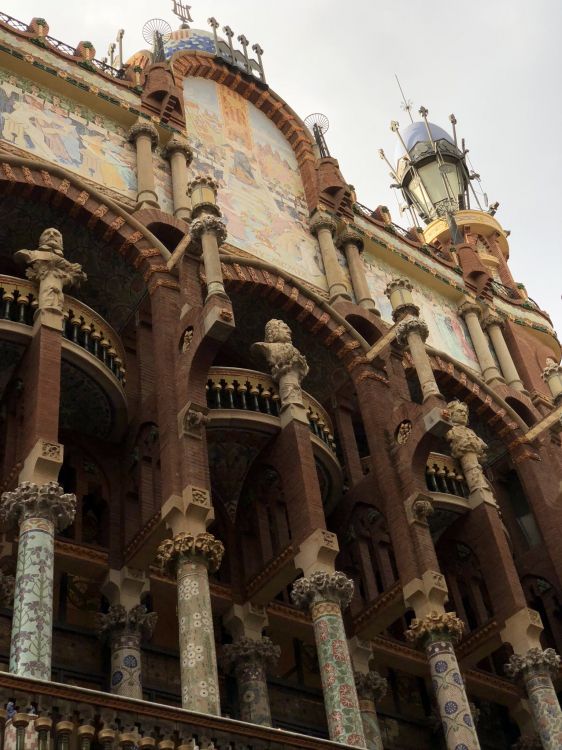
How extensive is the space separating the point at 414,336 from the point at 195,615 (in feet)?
22.5

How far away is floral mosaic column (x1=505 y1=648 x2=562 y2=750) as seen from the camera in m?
13.6

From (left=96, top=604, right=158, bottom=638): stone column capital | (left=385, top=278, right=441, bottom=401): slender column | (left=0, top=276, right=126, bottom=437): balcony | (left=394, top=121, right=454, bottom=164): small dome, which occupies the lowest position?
(left=96, top=604, right=158, bottom=638): stone column capital

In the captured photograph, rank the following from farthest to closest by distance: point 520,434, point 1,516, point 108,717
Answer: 1. point 520,434
2. point 1,516
3. point 108,717

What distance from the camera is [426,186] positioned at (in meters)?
36.7

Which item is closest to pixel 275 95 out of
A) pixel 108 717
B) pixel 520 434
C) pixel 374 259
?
pixel 374 259

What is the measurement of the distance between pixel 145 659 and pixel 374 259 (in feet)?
35.0

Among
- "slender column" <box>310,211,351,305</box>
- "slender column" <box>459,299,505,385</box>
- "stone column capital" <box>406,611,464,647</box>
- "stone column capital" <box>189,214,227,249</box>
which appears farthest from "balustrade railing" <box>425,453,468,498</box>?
"stone column capital" <box>189,214,227,249</box>

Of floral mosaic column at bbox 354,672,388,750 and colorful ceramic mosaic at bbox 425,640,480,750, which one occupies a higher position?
floral mosaic column at bbox 354,672,388,750

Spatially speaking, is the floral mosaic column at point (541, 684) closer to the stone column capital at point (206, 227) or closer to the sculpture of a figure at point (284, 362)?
the sculpture of a figure at point (284, 362)

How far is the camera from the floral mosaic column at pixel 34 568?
9633mm

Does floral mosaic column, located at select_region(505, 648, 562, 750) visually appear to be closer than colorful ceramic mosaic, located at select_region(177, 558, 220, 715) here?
No

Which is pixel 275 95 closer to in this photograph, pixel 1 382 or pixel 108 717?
pixel 1 382

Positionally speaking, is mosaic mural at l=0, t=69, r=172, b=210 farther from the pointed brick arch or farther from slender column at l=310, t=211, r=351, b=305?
slender column at l=310, t=211, r=351, b=305

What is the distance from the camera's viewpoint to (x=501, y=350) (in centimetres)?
2208
